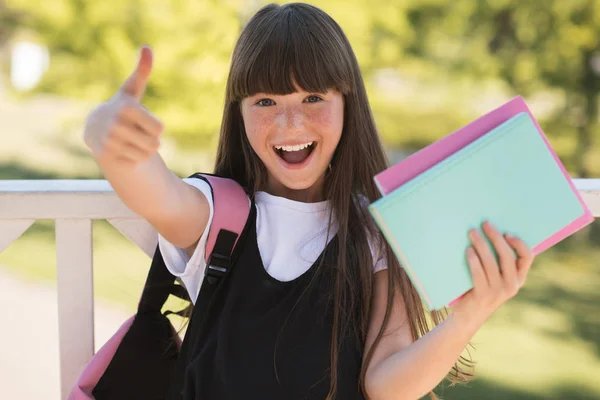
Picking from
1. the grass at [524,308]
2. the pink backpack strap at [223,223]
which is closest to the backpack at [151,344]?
the pink backpack strap at [223,223]

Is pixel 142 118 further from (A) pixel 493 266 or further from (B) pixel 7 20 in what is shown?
(B) pixel 7 20

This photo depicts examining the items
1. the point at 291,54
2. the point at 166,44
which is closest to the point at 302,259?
the point at 291,54

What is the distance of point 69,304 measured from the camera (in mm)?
1949

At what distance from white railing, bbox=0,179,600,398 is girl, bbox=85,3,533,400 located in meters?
0.25

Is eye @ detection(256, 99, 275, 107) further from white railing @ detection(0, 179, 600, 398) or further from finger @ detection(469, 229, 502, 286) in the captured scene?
finger @ detection(469, 229, 502, 286)

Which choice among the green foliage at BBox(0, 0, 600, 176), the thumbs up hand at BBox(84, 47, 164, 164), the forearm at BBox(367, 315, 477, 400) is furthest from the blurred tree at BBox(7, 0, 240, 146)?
the thumbs up hand at BBox(84, 47, 164, 164)

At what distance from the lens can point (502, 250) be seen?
1387 millimetres

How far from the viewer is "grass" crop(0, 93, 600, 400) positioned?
12.8 feet

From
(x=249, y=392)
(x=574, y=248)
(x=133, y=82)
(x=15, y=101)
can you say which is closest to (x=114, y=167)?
(x=133, y=82)

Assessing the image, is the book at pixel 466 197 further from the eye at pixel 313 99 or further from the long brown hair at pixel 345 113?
the eye at pixel 313 99

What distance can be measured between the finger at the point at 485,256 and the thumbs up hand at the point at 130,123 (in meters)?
0.55

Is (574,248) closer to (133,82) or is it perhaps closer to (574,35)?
(574,35)

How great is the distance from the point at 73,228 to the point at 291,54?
672 mm

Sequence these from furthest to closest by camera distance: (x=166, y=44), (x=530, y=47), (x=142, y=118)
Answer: (x=530, y=47), (x=166, y=44), (x=142, y=118)
